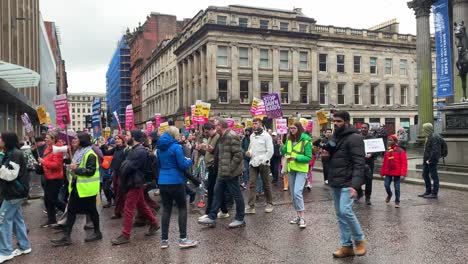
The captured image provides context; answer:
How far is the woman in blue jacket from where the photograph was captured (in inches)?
250

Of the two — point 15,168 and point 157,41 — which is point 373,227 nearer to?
point 15,168

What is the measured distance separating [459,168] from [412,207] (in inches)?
257

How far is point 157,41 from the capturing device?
255ft

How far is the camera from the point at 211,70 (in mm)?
44906

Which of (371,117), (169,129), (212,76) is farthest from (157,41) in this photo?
(169,129)

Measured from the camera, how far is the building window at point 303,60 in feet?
162

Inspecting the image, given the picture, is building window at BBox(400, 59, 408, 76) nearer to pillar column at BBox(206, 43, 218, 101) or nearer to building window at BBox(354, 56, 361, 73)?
building window at BBox(354, 56, 361, 73)

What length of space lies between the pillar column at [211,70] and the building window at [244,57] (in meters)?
3.24

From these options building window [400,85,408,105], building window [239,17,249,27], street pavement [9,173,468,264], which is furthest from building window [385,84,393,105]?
street pavement [9,173,468,264]

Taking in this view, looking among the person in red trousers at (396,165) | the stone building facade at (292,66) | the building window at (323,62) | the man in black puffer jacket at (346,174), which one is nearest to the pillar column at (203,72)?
the stone building facade at (292,66)

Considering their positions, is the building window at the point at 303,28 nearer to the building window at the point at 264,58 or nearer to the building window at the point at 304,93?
the building window at the point at 264,58

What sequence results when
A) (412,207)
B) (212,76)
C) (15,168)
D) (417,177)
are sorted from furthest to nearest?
(212,76) < (417,177) < (412,207) < (15,168)

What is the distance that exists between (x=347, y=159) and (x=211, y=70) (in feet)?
132

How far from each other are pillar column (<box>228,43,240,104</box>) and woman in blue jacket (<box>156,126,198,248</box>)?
39638 millimetres
